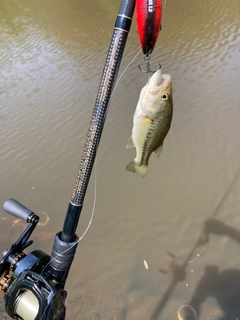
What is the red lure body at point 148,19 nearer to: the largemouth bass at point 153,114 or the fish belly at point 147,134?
the largemouth bass at point 153,114

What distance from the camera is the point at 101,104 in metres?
1.04

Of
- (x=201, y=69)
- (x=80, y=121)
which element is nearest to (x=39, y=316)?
(x=80, y=121)

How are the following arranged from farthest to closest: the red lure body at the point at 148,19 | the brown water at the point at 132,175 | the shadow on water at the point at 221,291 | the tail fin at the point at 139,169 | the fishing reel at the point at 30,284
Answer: the brown water at the point at 132,175
the shadow on water at the point at 221,291
the tail fin at the point at 139,169
the fishing reel at the point at 30,284
the red lure body at the point at 148,19

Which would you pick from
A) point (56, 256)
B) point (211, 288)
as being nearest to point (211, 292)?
point (211, 288)

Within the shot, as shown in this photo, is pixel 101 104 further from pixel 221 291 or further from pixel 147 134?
pixel 221 291

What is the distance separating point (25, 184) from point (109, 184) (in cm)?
118

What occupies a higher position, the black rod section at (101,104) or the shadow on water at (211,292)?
the black rod section at (101,104)

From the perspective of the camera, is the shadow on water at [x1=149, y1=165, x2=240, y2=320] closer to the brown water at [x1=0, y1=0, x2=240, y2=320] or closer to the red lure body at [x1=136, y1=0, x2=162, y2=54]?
the brown water at [x1=0, y1=0, x2=240, y2=320]

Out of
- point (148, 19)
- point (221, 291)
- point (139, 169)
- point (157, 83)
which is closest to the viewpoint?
point (148, 19)

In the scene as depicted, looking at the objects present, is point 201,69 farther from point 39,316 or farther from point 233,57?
point 39,316

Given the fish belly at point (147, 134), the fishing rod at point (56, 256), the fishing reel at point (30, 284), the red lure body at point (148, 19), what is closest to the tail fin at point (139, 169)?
the fish belly at point (147, 134)

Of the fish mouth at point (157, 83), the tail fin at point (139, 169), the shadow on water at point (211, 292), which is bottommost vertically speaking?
the shadow on water at point (211, 292)

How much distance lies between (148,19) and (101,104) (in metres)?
0.33

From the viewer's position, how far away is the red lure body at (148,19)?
2.99ft
